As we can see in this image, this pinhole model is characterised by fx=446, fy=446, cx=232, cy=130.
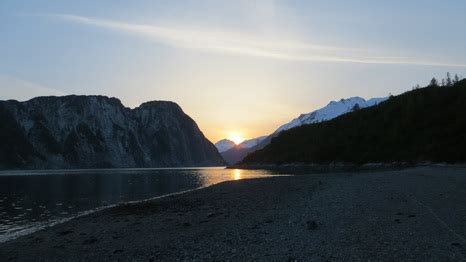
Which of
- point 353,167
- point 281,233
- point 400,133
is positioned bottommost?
point 281,233

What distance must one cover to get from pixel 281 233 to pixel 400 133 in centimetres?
10427

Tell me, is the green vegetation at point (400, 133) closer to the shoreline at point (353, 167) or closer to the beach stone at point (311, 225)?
the shoreline at point (353, 167)

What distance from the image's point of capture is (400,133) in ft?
387

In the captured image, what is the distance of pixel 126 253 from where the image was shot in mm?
21141

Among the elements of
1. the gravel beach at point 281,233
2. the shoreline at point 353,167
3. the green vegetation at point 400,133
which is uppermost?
Answer: the green vegetation at point 400,133

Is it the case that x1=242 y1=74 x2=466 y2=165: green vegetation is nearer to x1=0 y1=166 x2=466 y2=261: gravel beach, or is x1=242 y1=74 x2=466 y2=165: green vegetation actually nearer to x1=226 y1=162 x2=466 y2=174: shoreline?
x1=226 y1=162 x2=466 y2=174: shoreline

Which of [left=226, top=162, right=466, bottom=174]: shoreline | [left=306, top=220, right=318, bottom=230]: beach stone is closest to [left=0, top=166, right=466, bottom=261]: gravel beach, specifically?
[left=306, top=220, right=318, bottom=230]: beach stone

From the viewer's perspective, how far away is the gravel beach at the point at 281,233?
58.1 feet

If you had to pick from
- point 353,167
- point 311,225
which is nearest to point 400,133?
point 353,167

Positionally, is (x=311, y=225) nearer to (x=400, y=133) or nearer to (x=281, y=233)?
(x=281, y=233)

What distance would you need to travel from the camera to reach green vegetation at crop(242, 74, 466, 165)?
93.9 meters

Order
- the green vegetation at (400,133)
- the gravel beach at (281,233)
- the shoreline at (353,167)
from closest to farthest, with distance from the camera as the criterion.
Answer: the gravel beach at (281,233), the shoreline at (353,167), the green vegetation at (400,133)

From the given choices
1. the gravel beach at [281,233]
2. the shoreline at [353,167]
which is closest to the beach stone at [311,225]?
the gravel beach at [281,233]

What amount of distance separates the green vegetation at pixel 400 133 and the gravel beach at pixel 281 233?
2078 inches
